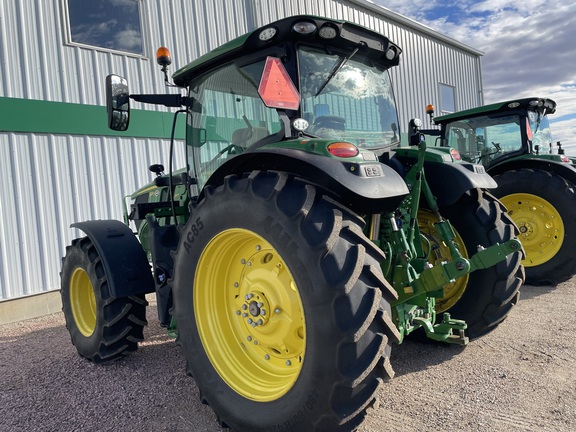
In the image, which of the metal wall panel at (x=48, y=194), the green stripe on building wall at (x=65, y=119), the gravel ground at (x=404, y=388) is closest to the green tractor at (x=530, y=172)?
the gravel ground at (x=404, y=388)

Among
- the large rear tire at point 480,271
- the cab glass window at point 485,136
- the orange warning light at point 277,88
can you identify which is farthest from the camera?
the cab glass window at point 485,136

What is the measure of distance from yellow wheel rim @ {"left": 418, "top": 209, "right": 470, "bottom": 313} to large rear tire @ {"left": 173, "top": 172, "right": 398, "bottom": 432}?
1419mm

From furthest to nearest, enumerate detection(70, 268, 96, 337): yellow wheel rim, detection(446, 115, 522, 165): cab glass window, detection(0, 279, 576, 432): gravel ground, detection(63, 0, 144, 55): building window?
detection(446, 115, 522, 165): cab glass window, detection(63, 0, 144, 55): building window, detection(70, 268, 96, 337): yellow wheel rim, detection(0, 279, 576, 432): gravel ground

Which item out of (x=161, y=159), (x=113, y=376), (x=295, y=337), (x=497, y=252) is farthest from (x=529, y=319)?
(x=161, y=159)

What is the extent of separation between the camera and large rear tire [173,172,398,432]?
198 centimetres

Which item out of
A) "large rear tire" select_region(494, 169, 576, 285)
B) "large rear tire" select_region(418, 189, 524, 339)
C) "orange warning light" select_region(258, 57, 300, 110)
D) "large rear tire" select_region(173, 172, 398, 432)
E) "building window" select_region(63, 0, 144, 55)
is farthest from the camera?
"building window" select_region(63, 0, 144, 55)

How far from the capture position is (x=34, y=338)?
193 inches

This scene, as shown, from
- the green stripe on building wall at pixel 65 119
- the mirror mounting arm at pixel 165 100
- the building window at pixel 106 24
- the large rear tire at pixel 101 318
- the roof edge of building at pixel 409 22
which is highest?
the roof edge of building at pixel 409 22

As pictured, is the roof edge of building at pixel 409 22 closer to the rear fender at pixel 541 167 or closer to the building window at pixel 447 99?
the building window at pixel 447 99

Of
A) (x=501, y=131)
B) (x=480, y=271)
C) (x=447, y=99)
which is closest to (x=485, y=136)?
(x=501, y=131)

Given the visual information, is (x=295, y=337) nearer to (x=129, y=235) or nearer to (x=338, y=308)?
(x=338, y=308)

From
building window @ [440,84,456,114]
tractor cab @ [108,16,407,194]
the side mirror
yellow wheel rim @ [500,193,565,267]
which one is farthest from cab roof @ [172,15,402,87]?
building window @ [440,84,456,114]

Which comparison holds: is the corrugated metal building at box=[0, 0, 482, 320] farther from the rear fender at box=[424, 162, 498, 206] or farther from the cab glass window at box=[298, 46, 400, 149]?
the rear fender at box=[424, 162, 498, 206]

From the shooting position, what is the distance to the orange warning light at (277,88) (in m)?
2.43
